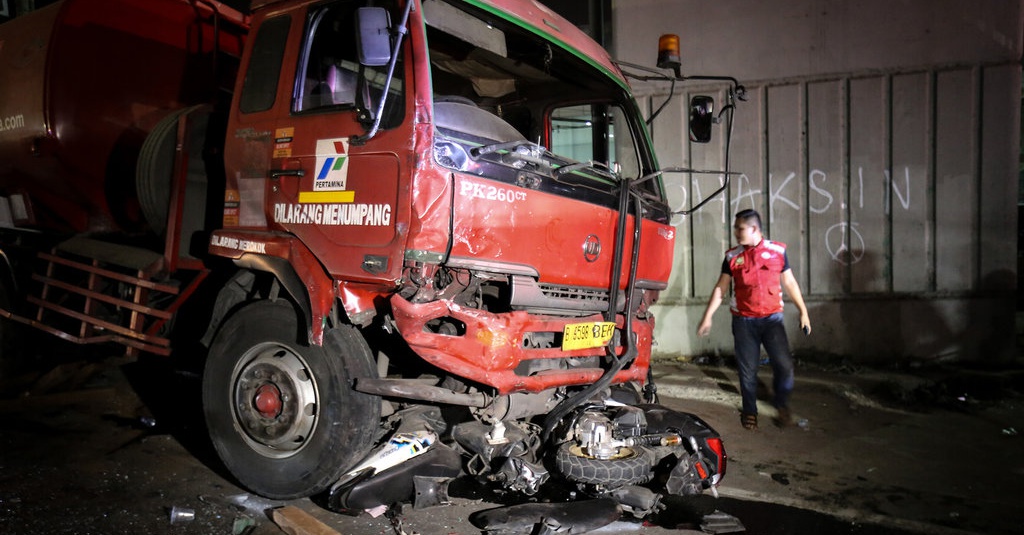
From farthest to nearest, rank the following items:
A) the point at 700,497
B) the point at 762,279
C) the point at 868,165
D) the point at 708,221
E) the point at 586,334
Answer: the point at 708,221, the point at 868,165, the point at 762,279, the point at 700,497, the point at 586,334

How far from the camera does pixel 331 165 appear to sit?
3.21m

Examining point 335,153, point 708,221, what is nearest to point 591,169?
point 335,153

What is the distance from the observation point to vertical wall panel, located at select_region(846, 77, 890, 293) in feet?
22.9

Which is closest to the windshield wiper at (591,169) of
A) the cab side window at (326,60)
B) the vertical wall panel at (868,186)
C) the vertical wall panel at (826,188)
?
the cab side window at (326,60)

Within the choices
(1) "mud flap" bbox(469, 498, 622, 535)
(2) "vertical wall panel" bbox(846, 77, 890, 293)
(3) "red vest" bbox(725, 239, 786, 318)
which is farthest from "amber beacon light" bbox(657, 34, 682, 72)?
(2) "vertical wall panel" bbox(846, 77, 890, 293)

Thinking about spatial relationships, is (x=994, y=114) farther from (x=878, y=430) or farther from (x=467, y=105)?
(x=467, y=105)

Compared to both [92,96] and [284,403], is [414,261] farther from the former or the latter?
[92,96]

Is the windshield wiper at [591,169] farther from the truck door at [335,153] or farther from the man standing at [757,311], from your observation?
the man standing at [757,311]

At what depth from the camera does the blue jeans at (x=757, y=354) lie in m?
4.98

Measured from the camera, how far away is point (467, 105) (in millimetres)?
3219

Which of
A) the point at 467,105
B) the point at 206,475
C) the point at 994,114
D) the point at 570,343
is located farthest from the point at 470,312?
the point at 994,114

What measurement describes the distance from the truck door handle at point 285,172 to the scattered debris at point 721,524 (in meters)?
2.62

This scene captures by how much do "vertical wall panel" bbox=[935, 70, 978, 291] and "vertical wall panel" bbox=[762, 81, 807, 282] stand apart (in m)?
1.30

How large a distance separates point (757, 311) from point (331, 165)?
337 cm
